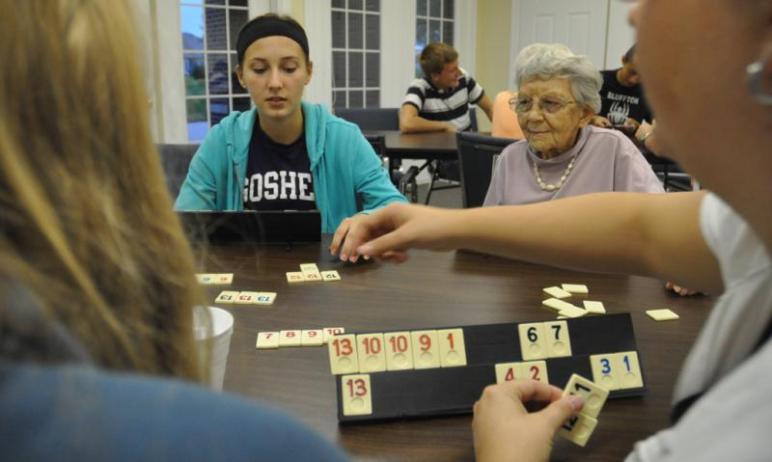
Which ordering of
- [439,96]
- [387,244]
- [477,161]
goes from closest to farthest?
1. [387,244]
2. [477,161]
3. [439,96]

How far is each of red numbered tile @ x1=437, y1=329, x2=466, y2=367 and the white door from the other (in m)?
6.35

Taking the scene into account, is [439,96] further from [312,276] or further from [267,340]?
[267,340]

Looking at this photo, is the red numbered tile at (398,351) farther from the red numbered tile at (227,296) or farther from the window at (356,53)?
the window at (356,53)

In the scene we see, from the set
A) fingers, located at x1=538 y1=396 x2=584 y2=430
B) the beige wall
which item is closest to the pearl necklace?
fingers, located at x1=538 y1=396 x2=584 y2=430

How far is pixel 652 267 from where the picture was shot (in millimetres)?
1093

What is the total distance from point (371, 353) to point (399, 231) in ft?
0.87

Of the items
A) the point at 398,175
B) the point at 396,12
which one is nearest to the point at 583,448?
the point at 398,175

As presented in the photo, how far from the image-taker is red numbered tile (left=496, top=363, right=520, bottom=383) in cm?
103

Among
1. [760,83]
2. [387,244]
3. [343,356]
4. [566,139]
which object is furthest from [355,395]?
[566,139]

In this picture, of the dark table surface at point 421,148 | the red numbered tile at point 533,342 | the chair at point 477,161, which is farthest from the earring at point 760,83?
the dark table surface at point 421,148

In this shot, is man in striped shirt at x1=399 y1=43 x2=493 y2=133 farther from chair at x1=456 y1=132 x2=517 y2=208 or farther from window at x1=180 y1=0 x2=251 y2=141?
chair at x1=456 y1=132 x2=517 y2=208

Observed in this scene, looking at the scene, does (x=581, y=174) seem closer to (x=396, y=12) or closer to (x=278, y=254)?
(x=278, y=254)

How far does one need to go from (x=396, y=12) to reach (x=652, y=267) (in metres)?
6.04

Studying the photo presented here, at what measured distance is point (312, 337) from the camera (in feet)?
4.04
